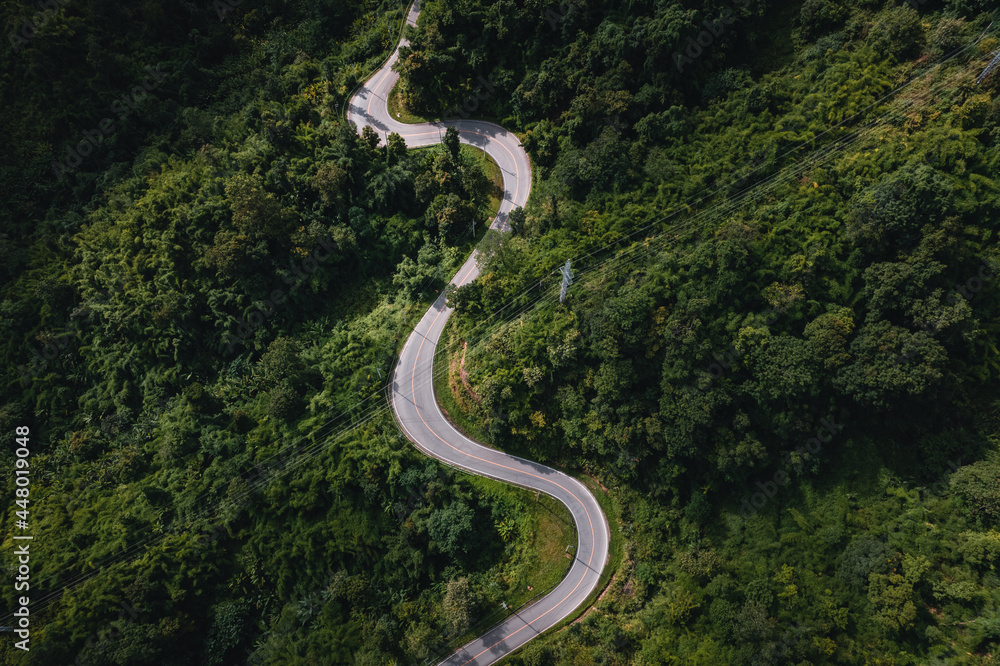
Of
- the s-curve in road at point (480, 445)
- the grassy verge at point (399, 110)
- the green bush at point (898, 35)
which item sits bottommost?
the s-curve in road at point (480, 445)

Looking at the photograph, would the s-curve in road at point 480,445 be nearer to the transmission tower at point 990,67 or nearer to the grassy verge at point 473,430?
the grassy verge at point 473,430

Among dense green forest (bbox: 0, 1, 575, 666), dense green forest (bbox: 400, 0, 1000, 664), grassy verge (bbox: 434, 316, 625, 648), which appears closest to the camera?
dense green forest (bbox: 400, 0, 1000, 664)

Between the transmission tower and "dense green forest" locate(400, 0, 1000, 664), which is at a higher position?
the transmission tower

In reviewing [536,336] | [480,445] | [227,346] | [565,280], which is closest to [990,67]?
[565,280]

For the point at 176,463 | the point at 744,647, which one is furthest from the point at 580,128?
the point at 176,463

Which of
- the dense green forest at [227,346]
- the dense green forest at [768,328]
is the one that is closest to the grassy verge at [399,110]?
the dense green forest at [227,346]

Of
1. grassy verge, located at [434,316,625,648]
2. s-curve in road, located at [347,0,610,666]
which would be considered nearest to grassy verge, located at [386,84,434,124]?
s-curve in road, located at [347,0,610,666]

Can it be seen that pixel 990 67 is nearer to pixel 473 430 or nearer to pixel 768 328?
pixel 768 328

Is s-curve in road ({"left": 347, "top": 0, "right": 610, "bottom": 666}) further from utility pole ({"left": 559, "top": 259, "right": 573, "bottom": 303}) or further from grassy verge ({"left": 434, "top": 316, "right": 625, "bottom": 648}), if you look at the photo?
utility pole ({"left": 559, "top": 259, "right": 573, "bottom": 303})
